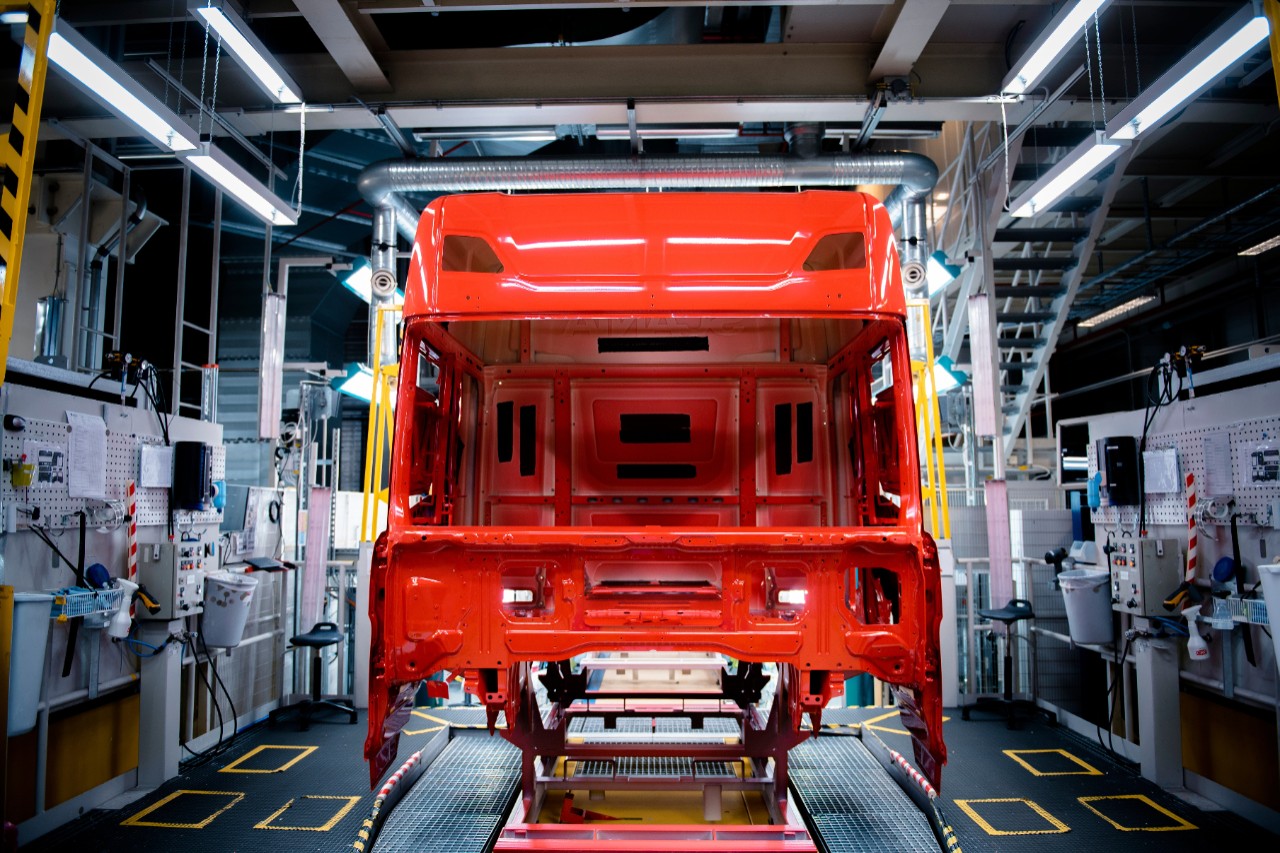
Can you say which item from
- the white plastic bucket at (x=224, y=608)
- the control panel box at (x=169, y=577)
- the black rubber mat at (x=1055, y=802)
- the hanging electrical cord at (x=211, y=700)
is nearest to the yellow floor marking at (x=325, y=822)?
the hanging electrical cord at (x=211, y=700)

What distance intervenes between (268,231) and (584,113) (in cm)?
429

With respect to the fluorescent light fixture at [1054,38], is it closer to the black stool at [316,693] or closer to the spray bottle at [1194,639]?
the spray bottle at [1194,639]

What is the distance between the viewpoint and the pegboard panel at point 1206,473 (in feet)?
16.7

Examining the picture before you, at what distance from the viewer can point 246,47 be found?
5402 millimetres

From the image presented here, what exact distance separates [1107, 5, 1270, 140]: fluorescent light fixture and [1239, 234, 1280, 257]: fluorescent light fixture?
9.44 m

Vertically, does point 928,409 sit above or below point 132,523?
above

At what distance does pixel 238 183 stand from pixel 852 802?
6645 mm

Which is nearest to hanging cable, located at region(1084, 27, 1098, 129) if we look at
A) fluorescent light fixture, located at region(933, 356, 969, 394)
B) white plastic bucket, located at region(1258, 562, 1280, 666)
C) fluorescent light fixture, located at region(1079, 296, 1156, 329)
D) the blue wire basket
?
fluorescent light fixture, located at region(933, 356, 969, 394)

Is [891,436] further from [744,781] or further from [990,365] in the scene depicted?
[990,365]

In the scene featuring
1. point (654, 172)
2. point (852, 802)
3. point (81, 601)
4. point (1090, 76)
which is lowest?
point (852, 802)

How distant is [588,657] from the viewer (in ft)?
26.8

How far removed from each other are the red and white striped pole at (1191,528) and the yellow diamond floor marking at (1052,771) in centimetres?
177

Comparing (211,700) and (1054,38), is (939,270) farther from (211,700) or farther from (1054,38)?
(211,700)

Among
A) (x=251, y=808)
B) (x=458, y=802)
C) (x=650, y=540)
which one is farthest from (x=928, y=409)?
(x=251, y=808)
